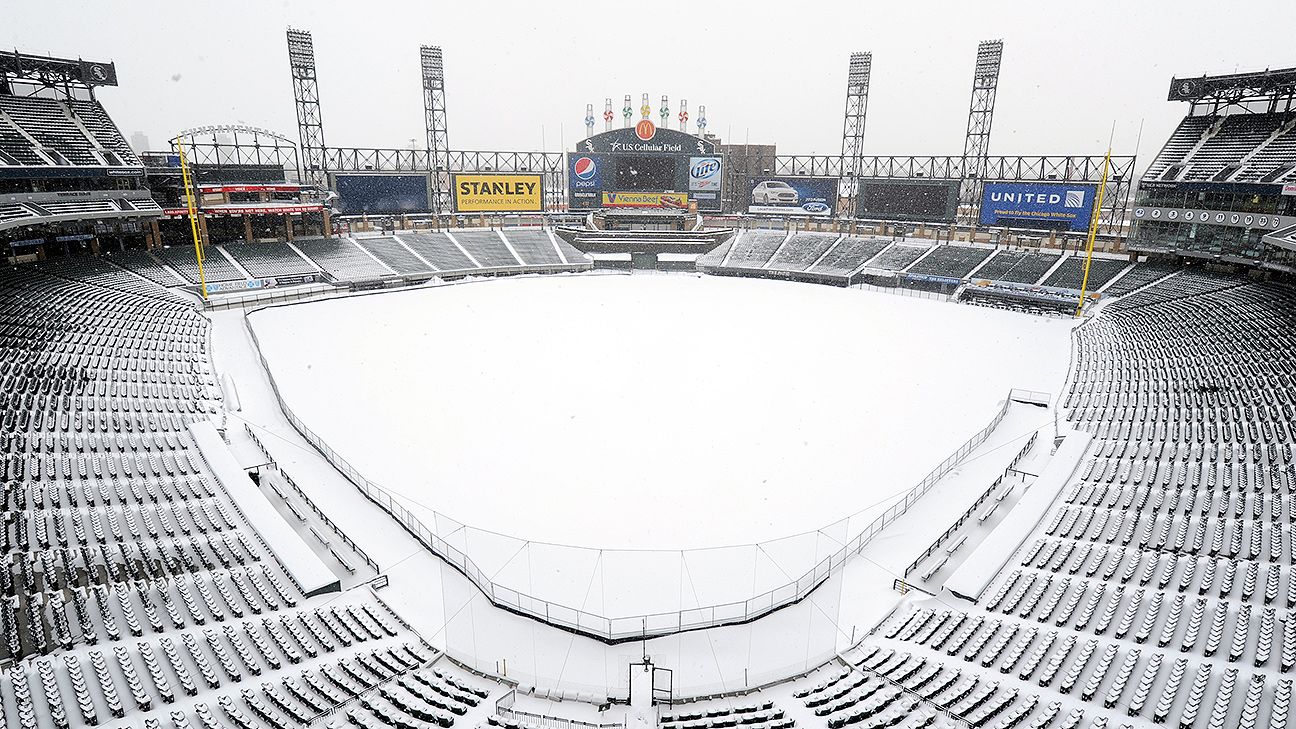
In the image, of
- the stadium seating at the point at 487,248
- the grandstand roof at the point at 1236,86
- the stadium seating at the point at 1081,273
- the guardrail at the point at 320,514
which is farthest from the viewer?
the stadium seating at the point at 487,248

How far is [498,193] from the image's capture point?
59.9m

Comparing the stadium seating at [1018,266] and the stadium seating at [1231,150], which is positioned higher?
the stadium seating at [1231,150]

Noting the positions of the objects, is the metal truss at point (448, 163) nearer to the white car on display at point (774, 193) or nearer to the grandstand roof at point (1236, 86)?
the white car on display at point (774, 193)

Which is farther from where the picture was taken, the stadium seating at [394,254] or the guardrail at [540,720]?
the stadium seating at [394,254]

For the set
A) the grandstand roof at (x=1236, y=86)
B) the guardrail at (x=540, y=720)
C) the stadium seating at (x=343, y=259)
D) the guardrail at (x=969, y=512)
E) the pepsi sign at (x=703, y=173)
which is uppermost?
the grandstand roof at (x=1236, y=86)

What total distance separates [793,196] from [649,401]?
41.5 m

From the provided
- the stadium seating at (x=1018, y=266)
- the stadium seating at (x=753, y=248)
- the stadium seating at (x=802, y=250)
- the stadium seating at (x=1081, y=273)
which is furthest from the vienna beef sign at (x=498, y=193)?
the stadium seating at (x=1081, y=273)

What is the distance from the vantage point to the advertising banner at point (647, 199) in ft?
196

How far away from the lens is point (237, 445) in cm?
2025

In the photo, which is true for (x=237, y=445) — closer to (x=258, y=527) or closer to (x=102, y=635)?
(x=258, y=527)

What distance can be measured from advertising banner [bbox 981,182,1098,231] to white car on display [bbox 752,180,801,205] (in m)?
15.6

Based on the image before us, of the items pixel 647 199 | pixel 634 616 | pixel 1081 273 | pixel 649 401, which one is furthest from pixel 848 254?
pixel 634 616

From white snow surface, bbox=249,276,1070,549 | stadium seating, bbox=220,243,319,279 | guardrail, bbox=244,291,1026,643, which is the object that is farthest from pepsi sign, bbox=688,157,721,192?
guardrail, bbox=244,291,1026,643

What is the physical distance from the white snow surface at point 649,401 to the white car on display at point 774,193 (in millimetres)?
20794
